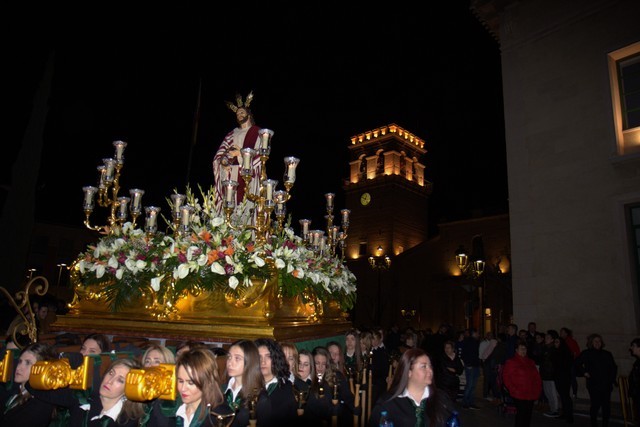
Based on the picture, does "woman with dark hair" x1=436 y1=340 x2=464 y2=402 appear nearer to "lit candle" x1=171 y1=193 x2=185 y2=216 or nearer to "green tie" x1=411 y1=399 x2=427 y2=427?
"green tie" x1=411 y1=399 x2=427 y2=427

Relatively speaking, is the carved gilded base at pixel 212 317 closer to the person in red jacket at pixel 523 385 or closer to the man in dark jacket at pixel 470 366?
the person in red jacket at pixel 523 385

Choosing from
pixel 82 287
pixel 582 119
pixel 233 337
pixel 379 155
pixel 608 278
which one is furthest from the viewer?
pixel 379 155

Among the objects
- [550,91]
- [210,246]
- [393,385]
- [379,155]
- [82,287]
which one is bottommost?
[393,385]

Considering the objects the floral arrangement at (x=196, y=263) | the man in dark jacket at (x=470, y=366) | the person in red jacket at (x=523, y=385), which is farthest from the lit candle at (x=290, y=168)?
the man in dark jacket at (x=470, y=366)

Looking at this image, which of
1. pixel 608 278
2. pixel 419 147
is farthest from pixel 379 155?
pixel 608 278

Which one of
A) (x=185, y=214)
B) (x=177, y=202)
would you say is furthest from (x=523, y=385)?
(x=177, y=202)

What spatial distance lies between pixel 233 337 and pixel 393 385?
8.11ft

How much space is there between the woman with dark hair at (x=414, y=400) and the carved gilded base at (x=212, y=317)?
2048 mm

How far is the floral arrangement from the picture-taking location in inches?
234

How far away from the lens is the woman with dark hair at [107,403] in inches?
140

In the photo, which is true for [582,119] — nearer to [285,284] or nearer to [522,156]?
[522,156]

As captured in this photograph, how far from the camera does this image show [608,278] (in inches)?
449

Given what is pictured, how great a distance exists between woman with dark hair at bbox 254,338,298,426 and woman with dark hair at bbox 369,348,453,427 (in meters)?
0.85

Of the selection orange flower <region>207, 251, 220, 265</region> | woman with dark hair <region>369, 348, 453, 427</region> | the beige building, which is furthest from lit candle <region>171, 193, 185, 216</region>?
the beige building
